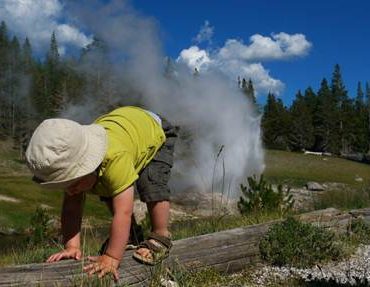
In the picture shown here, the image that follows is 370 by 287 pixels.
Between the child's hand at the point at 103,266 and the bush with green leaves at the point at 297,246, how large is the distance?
87.4 inches

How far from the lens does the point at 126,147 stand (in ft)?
15.9

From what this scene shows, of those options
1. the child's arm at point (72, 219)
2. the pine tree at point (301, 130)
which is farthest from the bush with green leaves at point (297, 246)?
the pine tree at point (301, 130)

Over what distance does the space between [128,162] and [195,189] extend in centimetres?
4283

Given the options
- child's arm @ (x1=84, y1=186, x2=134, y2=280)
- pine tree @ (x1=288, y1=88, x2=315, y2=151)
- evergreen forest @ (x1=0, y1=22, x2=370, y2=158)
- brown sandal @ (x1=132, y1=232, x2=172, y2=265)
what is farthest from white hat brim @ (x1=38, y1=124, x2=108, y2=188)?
pine tree @ (x1=288, y1=88, x2=315, y2=151)

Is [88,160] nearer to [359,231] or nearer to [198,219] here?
[359,231]

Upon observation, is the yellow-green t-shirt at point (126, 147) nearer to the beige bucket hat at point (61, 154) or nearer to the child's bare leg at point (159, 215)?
the beige bucket hat at point (61, 154)

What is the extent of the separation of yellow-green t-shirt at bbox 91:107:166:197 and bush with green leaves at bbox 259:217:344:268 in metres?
1.82

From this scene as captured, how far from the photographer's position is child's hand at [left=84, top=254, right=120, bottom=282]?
177 inches

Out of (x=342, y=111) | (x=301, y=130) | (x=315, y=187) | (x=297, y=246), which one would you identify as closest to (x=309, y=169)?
(x=315, y=187)

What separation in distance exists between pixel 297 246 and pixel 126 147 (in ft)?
8.11

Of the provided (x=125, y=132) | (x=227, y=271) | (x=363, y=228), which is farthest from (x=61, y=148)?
(x=363, y=228)

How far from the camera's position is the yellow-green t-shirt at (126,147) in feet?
14.9

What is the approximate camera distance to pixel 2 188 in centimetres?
5247

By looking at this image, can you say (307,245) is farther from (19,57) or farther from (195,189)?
(19,57)
